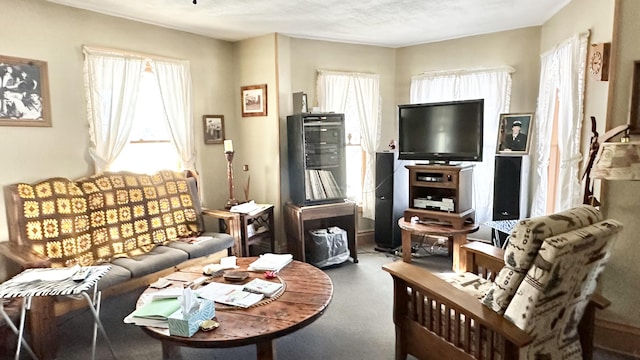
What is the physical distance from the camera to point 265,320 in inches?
74.7

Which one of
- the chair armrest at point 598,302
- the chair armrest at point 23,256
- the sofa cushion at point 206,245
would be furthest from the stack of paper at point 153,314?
the chair armrest at point 598,302

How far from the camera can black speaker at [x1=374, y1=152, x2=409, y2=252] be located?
4.21 metres

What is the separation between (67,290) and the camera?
2014 mm

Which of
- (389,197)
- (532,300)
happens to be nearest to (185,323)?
(532,300)

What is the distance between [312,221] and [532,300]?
9.07ft

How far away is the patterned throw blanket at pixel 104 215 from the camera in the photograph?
9.05 ft

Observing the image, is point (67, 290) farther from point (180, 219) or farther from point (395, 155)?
point (395, 155)

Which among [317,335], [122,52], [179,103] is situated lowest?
[317,335]

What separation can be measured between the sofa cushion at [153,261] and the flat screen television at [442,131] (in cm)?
243

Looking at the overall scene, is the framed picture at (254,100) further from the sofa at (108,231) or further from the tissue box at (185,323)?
the tissue box at (185,323)

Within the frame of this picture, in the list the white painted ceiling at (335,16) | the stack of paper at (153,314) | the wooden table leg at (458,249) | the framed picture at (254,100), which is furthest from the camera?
the framed picture at (254,100)

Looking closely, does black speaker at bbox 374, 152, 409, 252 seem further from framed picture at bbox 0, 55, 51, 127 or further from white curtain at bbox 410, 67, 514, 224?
framed picture at bbox 0, 55, 51, 127

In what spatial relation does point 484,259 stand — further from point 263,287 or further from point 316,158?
point 316,158

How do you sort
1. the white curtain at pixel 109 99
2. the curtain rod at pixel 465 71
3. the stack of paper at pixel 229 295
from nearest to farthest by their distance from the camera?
the stack of paper at pixel 229 295
the white curtain at pixel 109 99
the curtain rod at pixel 465 71
